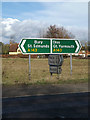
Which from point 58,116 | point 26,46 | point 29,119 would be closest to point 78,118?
point 58,116

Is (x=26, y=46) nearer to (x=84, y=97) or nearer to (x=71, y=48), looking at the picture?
(x=71, y=48)

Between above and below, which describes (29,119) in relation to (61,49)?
below

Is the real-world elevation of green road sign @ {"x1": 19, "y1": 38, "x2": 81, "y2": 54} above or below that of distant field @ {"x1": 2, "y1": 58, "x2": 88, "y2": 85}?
above

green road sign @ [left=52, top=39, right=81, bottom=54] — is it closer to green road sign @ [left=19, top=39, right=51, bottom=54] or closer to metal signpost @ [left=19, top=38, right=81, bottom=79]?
metal signpost @ [left=19, top=38, right=81, bottom=79]

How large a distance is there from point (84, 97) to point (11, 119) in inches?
166

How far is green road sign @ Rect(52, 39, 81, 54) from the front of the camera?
1591cm

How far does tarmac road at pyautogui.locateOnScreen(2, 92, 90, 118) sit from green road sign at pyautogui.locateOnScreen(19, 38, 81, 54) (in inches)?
269

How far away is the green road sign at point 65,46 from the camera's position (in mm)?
15906

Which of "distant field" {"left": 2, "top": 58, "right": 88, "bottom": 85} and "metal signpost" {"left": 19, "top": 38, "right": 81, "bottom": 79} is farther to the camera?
"metal signpost" {"left": 19, "top": 38, "right": 81, "bottom": 79}

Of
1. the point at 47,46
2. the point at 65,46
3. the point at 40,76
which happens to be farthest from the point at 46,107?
the point at 40,76

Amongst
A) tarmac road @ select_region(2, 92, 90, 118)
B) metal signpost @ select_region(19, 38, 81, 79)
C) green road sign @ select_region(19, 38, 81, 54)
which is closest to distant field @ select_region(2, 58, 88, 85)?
metal signpost @ select_region(19, 38, 81, 79)

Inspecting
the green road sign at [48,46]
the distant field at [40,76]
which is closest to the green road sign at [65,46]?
the green road sign at [48,46]

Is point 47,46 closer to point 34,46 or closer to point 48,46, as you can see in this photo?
point 48,46

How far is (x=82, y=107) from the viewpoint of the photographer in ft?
24.5
